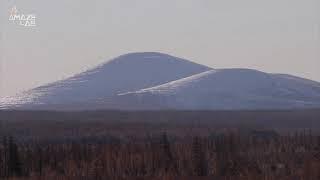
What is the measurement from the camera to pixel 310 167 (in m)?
24.4

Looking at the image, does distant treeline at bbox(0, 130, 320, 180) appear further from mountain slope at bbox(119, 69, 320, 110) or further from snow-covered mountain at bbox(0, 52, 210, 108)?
snow-covered mountain at bbox(0, 52, 210, 108)

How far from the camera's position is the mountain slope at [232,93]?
100963 mm

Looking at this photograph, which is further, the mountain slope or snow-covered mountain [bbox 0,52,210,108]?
snow-covered mountain [bbox 0,52,210,108]

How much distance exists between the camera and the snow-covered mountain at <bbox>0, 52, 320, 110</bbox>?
102312 mm

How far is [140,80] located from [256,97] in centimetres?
3086

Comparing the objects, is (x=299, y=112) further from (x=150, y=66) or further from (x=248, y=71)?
(x=150, y=66)

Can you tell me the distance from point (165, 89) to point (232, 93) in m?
9.13

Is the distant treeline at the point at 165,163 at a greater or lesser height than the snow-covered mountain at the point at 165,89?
greater

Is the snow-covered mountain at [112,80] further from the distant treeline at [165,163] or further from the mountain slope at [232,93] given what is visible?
the distant treeline at [165,163]

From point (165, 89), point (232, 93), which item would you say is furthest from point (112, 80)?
point (232, 93)

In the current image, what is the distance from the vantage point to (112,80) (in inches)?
5226

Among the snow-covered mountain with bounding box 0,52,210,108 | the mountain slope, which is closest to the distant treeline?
the mountain slope

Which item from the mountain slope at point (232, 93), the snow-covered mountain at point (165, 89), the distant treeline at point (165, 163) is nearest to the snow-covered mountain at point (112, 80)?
the snow-covered mountain at point (165, 89)

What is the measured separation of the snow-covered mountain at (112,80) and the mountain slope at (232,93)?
32.2 ft
